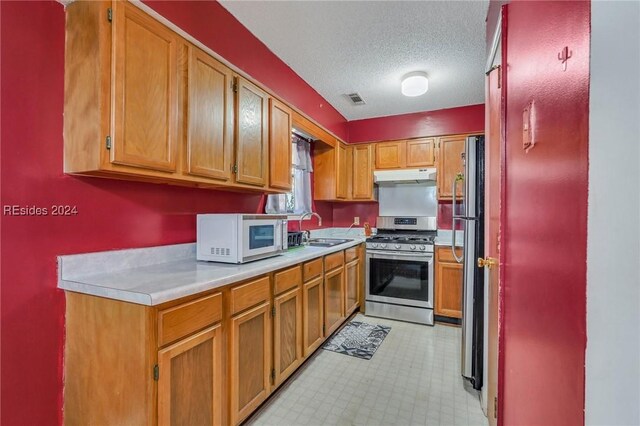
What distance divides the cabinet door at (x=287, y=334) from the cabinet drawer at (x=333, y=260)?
0.53 meters

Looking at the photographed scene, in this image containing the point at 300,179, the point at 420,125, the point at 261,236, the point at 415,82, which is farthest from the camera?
the point at 420,125

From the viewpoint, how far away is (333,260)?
2896 millimetres

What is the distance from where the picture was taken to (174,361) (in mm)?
1308

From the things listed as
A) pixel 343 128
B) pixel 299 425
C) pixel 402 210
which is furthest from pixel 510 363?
pixel 343 128

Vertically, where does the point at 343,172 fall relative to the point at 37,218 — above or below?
above

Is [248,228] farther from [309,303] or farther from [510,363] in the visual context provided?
[510,363]

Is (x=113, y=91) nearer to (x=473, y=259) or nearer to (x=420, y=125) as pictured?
(x=473, y=259)

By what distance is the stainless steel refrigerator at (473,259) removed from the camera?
203cm

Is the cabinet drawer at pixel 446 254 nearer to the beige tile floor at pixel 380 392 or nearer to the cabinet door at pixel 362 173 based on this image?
the beige tile floor at pixel 380 392

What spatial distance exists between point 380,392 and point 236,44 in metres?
2.63

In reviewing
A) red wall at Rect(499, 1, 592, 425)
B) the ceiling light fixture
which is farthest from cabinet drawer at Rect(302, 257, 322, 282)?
the ceiling light fixture

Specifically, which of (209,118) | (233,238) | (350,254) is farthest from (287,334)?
(209,118)

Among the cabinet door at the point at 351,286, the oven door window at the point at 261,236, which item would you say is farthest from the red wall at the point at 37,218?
the cabinet door at the point at 351,286

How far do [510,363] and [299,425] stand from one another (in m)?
1.24
